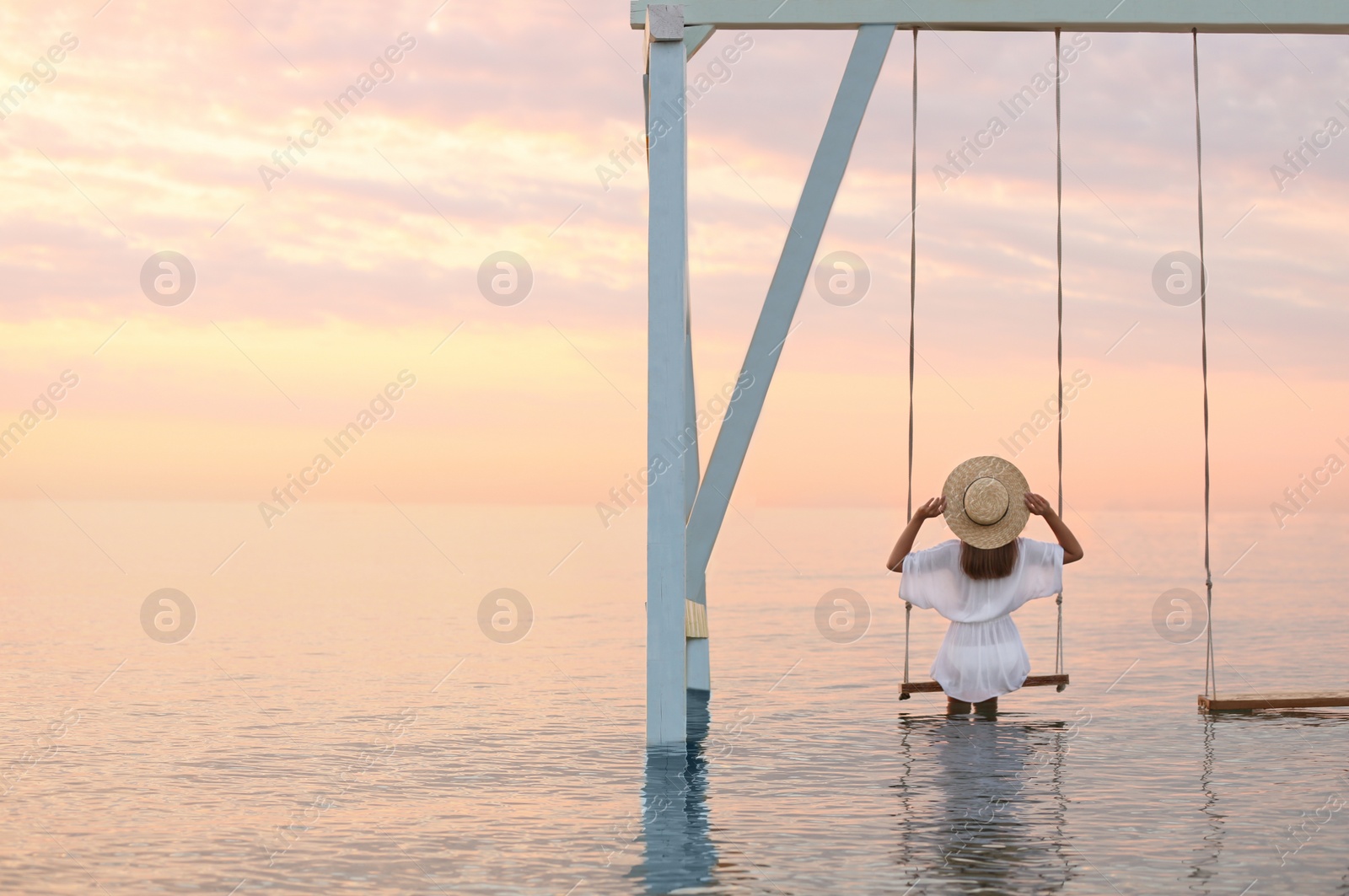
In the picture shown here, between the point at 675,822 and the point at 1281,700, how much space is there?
14.7ft

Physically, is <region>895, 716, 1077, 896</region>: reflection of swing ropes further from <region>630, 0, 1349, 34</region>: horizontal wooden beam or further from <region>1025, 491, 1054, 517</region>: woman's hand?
<region>630, 0, 1349, 34</region>: horizontal wooden beam

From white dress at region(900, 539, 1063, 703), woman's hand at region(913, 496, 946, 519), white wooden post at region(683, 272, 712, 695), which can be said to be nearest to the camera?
woman's hand at region(913, 496, 946, 519)

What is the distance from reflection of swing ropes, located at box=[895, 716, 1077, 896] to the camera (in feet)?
18.3

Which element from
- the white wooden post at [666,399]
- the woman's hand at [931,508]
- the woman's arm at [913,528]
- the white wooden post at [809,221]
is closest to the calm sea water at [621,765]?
the white wooden post at [666,399]

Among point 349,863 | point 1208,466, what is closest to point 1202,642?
point 1208,466

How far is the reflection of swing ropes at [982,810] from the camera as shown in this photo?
557 centimetres

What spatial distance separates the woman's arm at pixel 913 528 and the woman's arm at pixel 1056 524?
0.50 m

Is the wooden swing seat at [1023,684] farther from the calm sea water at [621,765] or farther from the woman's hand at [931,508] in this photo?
the woman's hand at [931,508]

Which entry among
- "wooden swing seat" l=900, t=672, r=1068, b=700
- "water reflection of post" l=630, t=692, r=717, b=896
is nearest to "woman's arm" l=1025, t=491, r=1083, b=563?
"wooden swing seat" l=900, t=672, r=1068, b=700

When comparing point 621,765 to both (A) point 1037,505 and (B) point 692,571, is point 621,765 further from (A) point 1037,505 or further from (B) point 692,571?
(A) point 1037,505

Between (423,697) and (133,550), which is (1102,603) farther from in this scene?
(133,550)

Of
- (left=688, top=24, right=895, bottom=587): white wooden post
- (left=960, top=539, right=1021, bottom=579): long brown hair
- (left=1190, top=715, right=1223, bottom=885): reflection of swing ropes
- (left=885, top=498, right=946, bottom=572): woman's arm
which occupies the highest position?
(left=688, top=24, right=895, bottom=587): white wooden post

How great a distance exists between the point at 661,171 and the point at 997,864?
4.07 meters

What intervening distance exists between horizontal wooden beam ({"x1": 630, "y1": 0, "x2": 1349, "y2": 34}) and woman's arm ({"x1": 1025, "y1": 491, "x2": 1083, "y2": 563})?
2.92m
